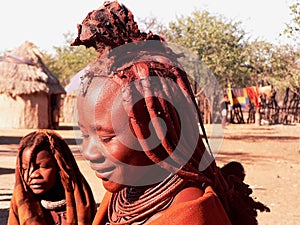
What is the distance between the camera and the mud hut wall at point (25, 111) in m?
22.6

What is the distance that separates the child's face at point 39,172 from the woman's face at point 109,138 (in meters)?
2.01

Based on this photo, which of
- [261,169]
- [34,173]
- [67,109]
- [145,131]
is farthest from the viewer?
[67,109]

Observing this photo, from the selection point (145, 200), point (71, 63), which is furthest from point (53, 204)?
point (71, 63)

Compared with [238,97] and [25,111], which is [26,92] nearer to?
[25,111]

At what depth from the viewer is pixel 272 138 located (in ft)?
70.9

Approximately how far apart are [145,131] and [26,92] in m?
21.3

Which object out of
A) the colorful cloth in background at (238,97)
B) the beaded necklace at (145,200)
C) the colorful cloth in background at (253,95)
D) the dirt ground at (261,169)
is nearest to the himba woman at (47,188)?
the dirt ground at (261,169)

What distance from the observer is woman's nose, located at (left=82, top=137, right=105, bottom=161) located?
1519 mm

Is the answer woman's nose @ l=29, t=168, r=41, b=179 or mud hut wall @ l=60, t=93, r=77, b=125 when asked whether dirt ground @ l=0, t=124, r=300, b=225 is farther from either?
mud hut wall @ l=60, t=93, r=77, b=125

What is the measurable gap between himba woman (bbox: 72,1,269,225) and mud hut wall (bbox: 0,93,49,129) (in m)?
21.5

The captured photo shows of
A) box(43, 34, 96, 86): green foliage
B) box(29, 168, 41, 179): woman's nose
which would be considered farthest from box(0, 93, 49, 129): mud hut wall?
box(29, 168, 41, 179): woman's nose

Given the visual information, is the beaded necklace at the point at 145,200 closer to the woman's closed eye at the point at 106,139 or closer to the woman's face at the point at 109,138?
the woman's face at the point at 109,138

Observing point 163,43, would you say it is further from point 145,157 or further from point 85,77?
point 145,157

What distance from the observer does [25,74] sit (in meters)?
22.9
